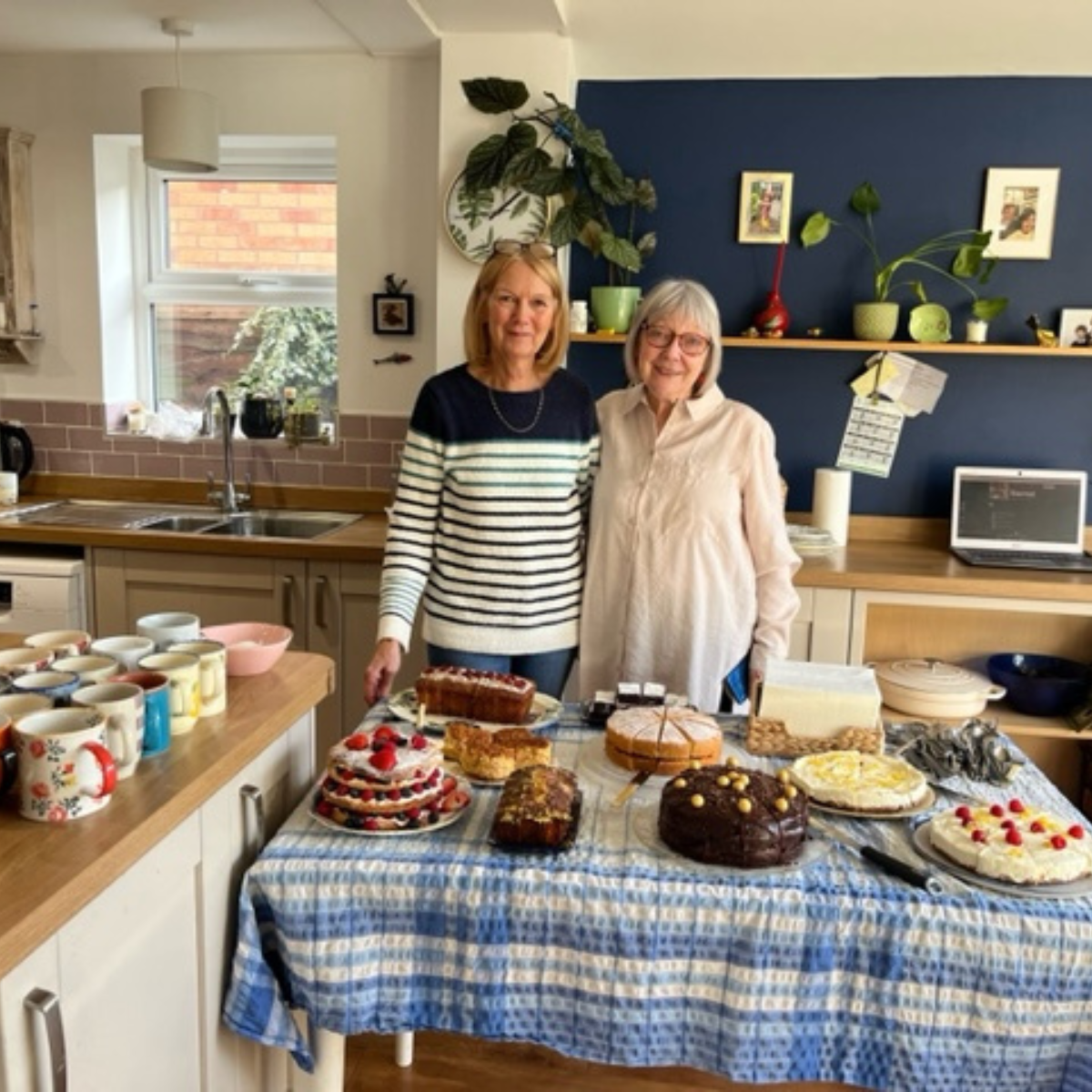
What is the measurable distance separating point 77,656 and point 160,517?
6.62 feet

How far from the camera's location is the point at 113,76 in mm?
3309

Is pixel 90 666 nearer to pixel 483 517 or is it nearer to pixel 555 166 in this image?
pixel 483 517

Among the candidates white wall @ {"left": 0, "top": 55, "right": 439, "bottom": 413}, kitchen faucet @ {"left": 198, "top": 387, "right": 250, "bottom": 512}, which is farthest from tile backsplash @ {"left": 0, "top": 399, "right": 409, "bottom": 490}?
white wall @ {"left": 0, "top": 55, "right": 439, "bottom": 413}

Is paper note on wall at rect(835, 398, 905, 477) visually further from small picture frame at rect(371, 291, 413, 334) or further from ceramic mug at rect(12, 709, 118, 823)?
ceramic mug at rect(12, 709, 118, 823)

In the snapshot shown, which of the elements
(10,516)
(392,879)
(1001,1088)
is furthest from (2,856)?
(10,516)

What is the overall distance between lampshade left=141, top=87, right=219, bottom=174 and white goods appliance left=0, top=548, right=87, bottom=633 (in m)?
1.22

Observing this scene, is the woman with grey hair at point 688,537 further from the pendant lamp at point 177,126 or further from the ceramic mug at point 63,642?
the pendant lamp at point 177,126

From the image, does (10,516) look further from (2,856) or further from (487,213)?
(2,856)

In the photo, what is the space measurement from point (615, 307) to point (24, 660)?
2.12 m

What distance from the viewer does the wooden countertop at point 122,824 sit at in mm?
907

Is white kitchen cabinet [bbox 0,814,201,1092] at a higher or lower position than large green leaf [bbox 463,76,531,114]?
lower

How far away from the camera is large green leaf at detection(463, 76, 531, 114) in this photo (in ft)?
9.25

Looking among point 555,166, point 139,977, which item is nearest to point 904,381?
point 555,166

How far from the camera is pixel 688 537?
1961mm
